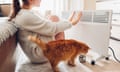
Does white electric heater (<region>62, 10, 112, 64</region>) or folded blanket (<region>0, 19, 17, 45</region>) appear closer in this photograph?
folded blanket (<region>0, 19, 17, 45</region>)

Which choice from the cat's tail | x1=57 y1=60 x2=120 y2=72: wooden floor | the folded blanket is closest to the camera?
the folded blanket

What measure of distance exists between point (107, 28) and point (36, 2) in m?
0.54

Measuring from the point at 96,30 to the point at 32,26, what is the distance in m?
0.51

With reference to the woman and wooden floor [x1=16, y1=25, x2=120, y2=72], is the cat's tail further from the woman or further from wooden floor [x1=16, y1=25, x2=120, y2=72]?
wooden floor [x1=16, y1=25, x2=120, y2=72]

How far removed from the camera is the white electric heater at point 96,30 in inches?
49.5

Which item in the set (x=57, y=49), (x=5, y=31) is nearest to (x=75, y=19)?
(x=57, y=49)

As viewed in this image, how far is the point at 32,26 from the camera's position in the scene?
110 cm

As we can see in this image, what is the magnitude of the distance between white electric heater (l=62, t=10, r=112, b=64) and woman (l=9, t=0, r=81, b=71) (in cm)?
28

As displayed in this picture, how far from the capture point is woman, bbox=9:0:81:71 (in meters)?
1.09

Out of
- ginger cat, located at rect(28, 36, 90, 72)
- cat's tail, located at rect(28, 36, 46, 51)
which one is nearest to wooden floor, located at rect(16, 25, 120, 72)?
ginger cat, located at rect(28, 36, 90, 72)

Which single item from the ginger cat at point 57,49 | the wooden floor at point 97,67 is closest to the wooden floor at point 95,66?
the wooden floor at point 97,67

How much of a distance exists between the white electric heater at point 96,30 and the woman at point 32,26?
0.92ft

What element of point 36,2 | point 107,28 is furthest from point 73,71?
point 36,2

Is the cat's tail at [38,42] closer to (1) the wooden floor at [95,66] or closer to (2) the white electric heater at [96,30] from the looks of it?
(1) the wooden floor at [95,66]
